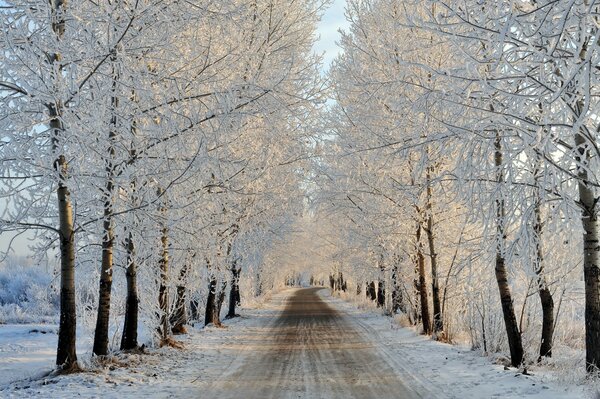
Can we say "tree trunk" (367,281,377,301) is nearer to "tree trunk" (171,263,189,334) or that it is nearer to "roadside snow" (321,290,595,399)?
"tree trunk" (171,263,189,334)

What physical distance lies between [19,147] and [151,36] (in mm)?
2482

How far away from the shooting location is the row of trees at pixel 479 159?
471 cm

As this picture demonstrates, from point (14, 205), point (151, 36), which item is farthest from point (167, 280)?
point (151, 36)

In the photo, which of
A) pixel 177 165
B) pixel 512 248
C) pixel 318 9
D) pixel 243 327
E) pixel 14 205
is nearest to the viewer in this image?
pixel 512 248

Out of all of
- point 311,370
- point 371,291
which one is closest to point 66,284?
point 311,370

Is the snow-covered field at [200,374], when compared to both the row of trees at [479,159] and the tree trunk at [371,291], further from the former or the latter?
the tree trunk at [371,291]

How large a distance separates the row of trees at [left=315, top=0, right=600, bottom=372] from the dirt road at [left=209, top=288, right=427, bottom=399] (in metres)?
2.19

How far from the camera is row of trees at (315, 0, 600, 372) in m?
4.71

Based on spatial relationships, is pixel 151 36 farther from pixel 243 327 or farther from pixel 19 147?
pixel 243 327

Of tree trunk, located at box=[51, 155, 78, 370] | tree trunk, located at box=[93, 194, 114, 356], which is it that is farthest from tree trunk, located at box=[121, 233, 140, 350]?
tree trunk, located at box=[51, 155, 78, 370]

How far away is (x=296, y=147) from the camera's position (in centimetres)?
1419

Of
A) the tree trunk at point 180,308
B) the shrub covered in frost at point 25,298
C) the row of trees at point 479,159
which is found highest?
the row of trees at point 479,159

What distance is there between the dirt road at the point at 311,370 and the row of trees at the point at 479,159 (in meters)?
2.19

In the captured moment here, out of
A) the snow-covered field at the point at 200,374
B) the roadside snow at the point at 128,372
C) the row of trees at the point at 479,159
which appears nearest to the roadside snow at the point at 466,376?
the snow-covered field at the point at 200,374
